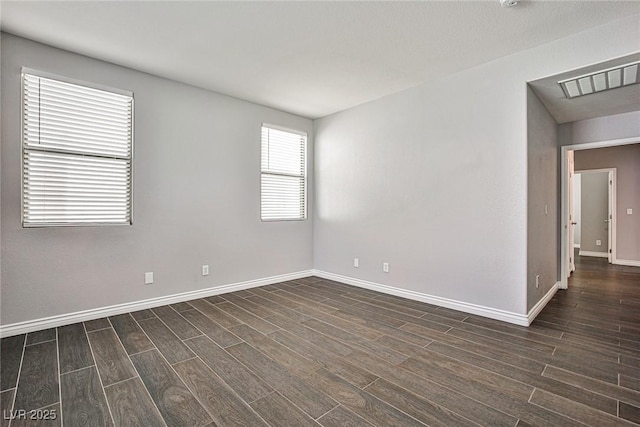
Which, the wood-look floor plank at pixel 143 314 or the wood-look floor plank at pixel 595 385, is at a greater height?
the wood-look floor plank at pixel 143 314

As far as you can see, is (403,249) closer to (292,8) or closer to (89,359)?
(292,8)

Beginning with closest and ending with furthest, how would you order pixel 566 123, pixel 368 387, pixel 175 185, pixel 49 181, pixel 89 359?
pixel 368 387
pixel 89 359
pixel 49 181
pixel 175 185
pixel 566 123

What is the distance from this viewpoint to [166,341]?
8.52ft

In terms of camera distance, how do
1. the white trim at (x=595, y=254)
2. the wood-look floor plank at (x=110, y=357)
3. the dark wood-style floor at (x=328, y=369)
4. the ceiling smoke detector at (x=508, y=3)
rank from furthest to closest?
the white trim at (x=595, y=254)
the ceiling smoke detector at (x=508, y=3)
the wood-look floor plank at (x=110, y=357)
the dark wood-style floor at (x=328, y=369)

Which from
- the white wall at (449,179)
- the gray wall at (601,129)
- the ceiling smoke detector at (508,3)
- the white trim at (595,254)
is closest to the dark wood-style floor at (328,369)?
the white wall at (449,179)

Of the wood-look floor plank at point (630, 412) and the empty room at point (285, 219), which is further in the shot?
the empty room at point (285, 219)

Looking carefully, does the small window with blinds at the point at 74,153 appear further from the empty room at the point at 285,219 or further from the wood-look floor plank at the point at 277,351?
the wood-look floor plank at the point at 277,351

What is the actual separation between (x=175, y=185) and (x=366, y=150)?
260 centimetres

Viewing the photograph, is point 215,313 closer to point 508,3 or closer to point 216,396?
point 216,396

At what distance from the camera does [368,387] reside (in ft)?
6.38

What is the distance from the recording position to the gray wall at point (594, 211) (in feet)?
23.1

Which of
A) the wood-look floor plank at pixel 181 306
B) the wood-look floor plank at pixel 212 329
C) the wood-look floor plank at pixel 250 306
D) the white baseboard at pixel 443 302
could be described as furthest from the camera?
the wood-look floor plank at pixel 181 306

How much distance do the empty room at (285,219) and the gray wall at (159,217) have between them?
0.07 ft

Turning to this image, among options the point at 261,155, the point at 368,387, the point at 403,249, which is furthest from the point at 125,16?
the point at 403,249
